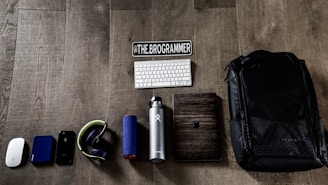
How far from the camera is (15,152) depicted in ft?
3.68

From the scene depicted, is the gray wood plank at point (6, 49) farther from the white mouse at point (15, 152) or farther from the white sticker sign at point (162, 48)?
the white sticker sign at point (162, 48)

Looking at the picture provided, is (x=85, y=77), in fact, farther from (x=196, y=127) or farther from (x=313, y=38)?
(x=313, y=38)

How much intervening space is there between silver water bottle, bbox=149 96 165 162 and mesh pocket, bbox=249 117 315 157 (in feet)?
1.17

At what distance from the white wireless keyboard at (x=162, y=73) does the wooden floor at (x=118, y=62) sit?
31 millimetres

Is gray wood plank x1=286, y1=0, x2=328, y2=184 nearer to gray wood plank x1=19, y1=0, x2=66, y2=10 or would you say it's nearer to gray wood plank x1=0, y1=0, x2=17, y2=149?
gray wood plank x1=19, y1=0, x2=66, y2=10

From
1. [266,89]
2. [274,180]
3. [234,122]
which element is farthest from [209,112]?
[274,180]

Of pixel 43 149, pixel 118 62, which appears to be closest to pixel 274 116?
pixel 118 62

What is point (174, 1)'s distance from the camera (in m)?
1.36

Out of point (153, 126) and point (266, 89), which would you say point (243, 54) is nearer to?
point (266, 89)

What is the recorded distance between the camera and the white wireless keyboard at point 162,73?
1.22 m

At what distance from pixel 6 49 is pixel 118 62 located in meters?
0.55

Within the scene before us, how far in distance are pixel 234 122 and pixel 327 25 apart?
704mm

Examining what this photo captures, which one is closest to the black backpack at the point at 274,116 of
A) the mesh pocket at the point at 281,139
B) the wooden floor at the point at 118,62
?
the mesh pocket at the point at 281,139

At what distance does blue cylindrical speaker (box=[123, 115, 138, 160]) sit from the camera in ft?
3.56
